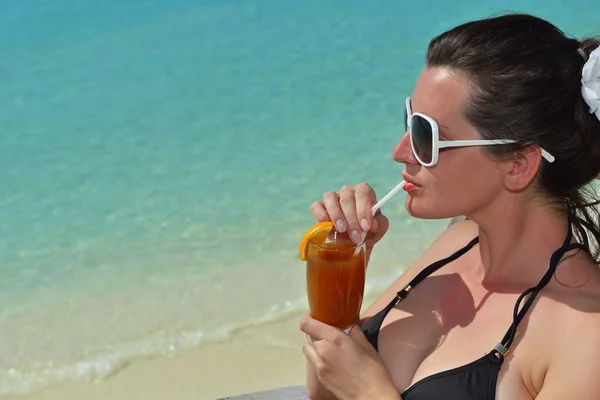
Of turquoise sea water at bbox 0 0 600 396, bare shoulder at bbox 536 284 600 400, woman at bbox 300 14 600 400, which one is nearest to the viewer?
bare shoulder at bbox 536 284 600 400

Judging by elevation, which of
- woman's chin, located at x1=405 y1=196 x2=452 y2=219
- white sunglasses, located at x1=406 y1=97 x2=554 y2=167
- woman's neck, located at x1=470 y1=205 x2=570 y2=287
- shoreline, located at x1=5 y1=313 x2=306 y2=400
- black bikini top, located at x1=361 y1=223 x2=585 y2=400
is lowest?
shoreline, located at x1=5 y1=313 x2=306 y2=400

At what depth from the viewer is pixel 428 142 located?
7.89 ft

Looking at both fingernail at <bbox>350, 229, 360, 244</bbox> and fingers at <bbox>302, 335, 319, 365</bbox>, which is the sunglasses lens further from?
fingers at <bbox>302, 335, 319, 365</bbox>

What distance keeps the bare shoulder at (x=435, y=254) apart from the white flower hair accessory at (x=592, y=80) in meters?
0.78

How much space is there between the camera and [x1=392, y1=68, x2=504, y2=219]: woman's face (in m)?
2.41

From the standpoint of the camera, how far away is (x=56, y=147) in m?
7.29

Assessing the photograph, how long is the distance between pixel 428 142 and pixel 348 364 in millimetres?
651

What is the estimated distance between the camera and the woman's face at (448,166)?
241 cm

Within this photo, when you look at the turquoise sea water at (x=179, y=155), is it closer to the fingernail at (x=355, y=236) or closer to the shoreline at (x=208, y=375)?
the shoreline at (x=208, y=375)

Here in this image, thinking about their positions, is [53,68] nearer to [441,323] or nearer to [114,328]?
[114,328]

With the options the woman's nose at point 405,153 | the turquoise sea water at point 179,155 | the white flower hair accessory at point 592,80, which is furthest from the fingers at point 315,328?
the turquoise sea water at point 179,155

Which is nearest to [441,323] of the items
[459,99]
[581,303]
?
[581,303]

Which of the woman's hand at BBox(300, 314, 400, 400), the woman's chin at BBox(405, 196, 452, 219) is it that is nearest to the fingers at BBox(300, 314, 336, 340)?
the woman's hand at BBox(300, 314, 400, 400)

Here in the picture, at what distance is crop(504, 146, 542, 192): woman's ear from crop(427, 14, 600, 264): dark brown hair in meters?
0.03
